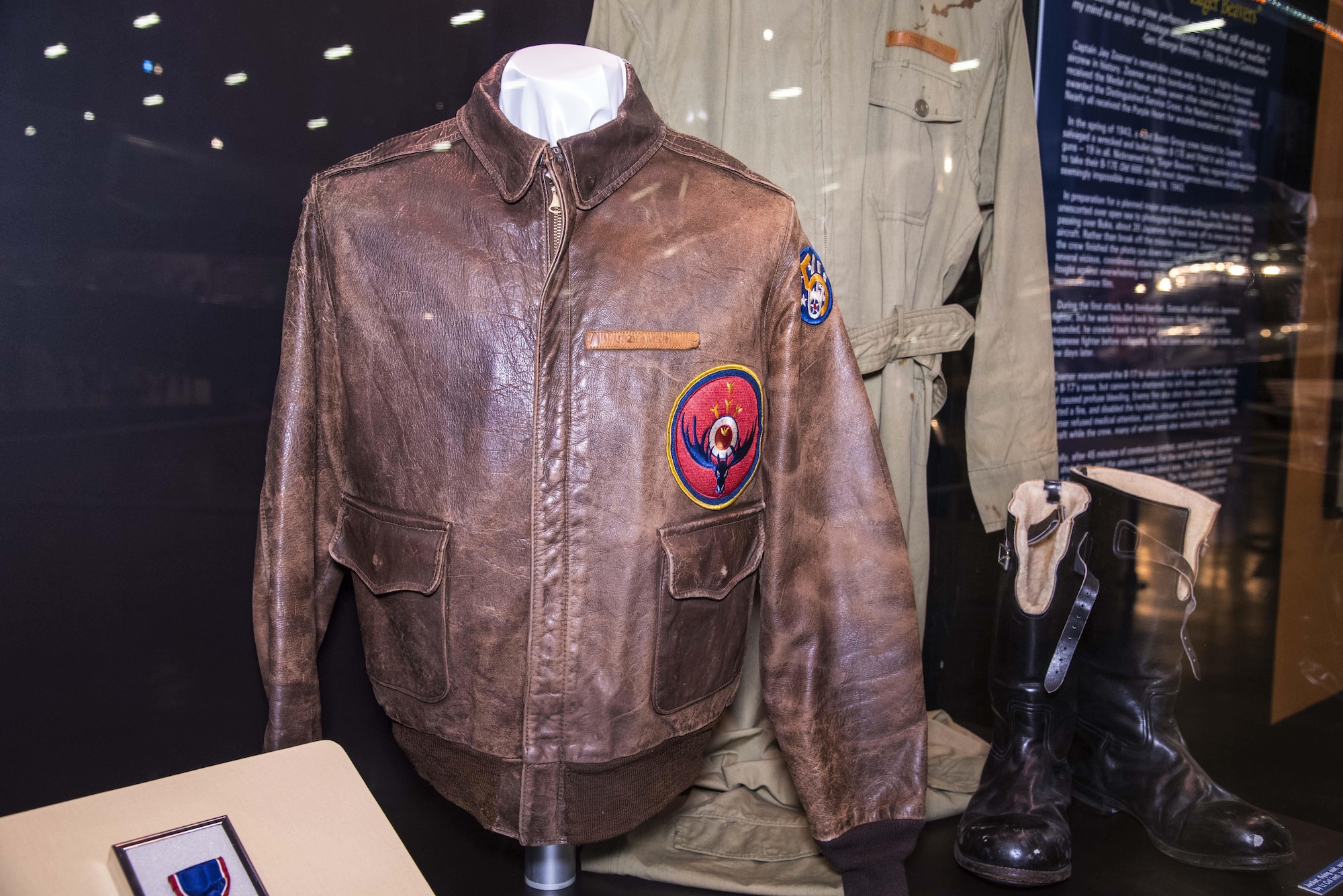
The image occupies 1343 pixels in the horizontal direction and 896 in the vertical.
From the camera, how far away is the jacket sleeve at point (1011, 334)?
86.9 inches

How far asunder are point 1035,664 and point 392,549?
136 cm

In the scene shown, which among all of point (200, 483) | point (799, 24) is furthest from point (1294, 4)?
point (200, 483)

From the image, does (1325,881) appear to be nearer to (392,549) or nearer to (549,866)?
(549,866)

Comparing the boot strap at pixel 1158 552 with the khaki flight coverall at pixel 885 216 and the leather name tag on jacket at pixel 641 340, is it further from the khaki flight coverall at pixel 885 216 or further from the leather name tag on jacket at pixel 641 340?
the leather name tag on jacket at pixel 641 340

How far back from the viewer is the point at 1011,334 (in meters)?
2.23

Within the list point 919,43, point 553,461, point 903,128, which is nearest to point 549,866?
point 553,461

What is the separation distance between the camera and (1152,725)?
2.03 m

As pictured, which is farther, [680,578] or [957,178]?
[957,178]

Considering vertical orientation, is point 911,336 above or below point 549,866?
above

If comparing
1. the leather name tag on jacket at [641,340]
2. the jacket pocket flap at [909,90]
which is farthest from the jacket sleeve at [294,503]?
the jacket pocket flap at [909,90]

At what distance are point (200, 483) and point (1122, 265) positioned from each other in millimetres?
2355

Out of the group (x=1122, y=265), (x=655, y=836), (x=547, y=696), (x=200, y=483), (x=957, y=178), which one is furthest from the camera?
(x=1122, y=265)

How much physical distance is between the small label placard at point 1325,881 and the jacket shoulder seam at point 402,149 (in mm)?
2122

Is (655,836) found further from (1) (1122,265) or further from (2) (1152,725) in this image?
(1) (1122,265)
